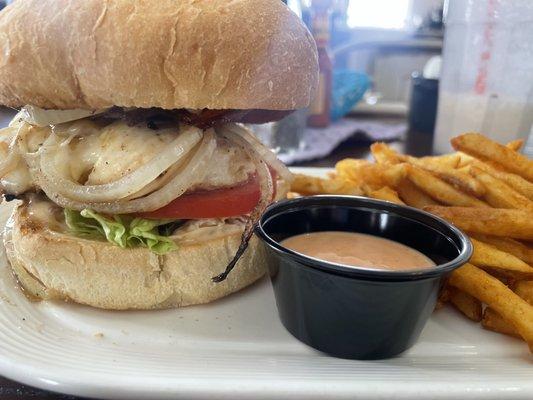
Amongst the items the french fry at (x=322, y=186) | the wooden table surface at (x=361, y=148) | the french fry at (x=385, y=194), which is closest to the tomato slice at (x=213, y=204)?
the french fry at (x=322, y=186)

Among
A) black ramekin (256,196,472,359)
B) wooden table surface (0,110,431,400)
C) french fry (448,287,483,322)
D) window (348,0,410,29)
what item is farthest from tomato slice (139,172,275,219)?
window (348,0,410,29)

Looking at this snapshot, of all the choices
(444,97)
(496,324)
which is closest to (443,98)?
(444,97)

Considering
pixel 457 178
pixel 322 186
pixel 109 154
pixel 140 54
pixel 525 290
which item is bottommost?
pixel 525 290

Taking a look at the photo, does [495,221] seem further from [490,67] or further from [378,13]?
[378,13]

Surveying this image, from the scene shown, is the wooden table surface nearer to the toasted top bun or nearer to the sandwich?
the sandwich

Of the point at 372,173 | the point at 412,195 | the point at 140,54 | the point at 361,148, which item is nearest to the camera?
the point at 140,54

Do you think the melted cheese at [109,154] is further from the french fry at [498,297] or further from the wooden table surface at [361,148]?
the wooden table surface at [361,148]

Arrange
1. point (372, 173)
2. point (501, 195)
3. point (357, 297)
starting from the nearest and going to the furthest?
point (357, 297) → point (501, 195) → point (372, 173)
